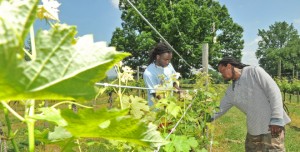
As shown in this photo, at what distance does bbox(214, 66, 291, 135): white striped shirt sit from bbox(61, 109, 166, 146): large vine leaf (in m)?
3.24

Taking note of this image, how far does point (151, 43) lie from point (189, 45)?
3433 millimetres

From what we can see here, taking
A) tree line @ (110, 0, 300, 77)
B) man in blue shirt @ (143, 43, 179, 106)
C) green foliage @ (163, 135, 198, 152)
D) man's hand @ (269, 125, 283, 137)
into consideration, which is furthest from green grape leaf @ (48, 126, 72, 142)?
tree line @ (110, 0, 300, 77)

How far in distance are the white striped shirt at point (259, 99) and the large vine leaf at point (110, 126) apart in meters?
3.24

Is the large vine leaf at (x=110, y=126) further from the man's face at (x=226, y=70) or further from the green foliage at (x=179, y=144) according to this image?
the man's face at (x=226, y=70)

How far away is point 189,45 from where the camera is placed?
1236 inches

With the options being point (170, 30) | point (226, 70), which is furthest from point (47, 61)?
point (170, 30)

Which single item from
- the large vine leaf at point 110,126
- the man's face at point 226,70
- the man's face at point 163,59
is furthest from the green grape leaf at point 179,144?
the large vine leaf at point 110,126

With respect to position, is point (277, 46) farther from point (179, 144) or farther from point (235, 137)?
point (179, 144)

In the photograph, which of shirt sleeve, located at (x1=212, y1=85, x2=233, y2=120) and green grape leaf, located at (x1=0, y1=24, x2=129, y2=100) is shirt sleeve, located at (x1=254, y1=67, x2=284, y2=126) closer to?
shirt sleeve, located at (x1=212, y1=85, x2=233, y2=120)

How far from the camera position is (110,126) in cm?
48

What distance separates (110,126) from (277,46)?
228 feet

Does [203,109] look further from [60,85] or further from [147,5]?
[147,5]

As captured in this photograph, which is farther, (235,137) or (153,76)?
(235,137)

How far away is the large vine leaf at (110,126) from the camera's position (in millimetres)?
415
